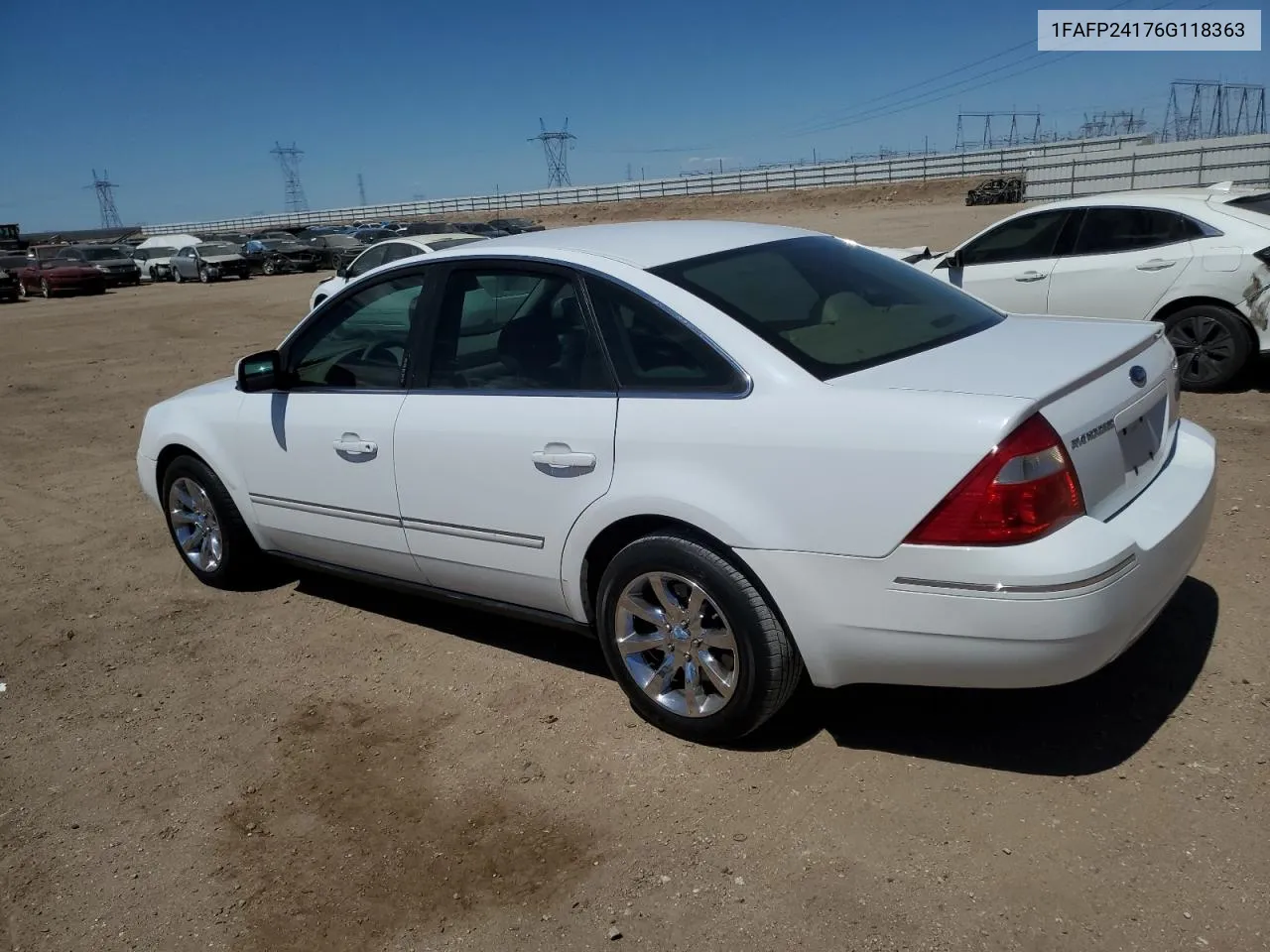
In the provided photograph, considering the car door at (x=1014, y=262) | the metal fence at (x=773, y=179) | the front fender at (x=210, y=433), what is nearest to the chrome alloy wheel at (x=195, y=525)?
the front fender at (x=210, y=433)

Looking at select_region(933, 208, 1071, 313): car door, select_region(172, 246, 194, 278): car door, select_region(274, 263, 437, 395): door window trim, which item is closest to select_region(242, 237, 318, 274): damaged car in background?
select_region(172, 246, 194, 278): car door

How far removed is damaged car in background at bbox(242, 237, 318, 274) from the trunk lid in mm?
36854

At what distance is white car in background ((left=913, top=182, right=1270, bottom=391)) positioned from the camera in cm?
744

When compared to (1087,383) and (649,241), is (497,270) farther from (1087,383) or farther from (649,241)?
(1087,383)

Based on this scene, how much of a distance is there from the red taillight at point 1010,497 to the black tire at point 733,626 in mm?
610

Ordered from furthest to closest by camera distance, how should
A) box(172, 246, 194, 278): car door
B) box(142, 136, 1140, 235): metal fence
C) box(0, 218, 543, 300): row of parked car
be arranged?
1. box(142, 136, 1140, 235): metal fence
2. box(172, 246, 194, 278): car door
3. box(0, 218, 543, 300): row of parked car

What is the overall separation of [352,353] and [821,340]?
211cm

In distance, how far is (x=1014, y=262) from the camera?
8.62m

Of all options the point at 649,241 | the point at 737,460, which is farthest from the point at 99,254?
the point at 737,460

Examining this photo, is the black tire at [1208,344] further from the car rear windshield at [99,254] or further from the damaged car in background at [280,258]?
the car rear windshield at [99,254]

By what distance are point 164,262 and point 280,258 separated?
14.4 feet

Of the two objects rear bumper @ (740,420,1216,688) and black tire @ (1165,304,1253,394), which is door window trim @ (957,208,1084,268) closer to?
black tire @ (1165,304,1253,394)

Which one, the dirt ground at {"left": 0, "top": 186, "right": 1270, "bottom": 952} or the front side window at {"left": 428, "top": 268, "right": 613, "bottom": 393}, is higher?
the front side window at {"left": 428, "top": 268, "right": 613, "bottom": 393}

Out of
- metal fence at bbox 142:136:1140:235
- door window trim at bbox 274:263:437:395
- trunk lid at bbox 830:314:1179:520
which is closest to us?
trunk lid at bbox 830:314:1179:520
